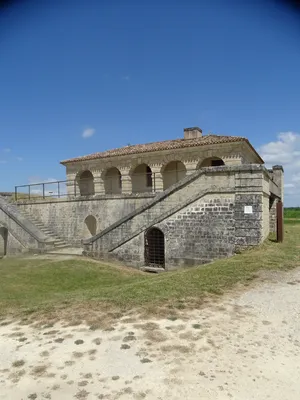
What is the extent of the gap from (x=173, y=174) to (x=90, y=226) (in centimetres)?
666

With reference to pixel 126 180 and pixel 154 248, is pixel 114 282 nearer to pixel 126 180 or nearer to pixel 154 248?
pixel 154 248

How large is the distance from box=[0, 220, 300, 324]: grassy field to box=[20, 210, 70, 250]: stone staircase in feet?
15.7

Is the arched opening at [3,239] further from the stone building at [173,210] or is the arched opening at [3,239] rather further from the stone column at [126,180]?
the stone column at [126,180]

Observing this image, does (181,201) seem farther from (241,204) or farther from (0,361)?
(0,361)

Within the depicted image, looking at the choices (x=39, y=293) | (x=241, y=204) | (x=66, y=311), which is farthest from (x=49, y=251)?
(x=66, y=311)

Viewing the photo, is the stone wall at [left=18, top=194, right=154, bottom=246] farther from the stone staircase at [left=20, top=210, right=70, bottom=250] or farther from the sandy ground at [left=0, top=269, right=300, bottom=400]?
the sandy ground at [left=0, top=269, right=300, bottom=400]

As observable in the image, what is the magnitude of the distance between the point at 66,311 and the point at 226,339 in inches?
126

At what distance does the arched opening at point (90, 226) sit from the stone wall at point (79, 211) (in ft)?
0.04

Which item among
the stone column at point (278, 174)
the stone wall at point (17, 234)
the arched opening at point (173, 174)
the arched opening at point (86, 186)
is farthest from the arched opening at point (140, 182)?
the stone column at point (278, 174)

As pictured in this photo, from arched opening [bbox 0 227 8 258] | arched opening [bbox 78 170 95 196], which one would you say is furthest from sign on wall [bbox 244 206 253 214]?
arched opening [bbox 0 227 8 258]

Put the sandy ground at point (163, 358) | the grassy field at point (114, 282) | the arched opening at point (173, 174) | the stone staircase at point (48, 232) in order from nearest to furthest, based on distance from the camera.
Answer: the sandy ground at point (163, 358), the grassy field at point (114, 282), the stone staircase at point (48, 232), the arched opening at point (173, 174)

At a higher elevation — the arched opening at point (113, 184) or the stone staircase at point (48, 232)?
the arched opening at point (113, 184)

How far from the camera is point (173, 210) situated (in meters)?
13.4

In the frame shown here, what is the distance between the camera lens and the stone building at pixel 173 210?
12148 mm
